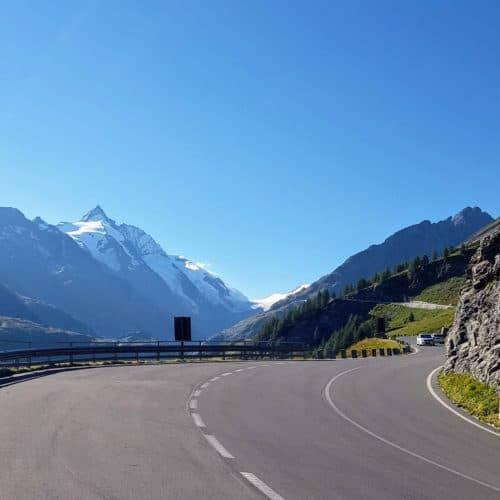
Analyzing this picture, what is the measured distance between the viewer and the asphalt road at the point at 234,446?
874cm

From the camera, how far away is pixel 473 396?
65.3 feet

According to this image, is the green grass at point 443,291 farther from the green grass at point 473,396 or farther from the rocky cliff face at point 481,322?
the green grass at point 473,396

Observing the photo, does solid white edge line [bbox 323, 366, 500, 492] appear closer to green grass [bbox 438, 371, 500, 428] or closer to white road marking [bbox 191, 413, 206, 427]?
white road marking [bbox 191, 413, 206, 427]

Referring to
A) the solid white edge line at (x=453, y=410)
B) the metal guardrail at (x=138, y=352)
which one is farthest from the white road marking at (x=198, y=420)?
the metal guardrail at (x=138, y=352)

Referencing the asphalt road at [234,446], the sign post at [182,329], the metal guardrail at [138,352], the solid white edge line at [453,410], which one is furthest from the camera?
the sign post at [182,329]

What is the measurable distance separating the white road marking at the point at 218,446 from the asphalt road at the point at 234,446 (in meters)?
0.03

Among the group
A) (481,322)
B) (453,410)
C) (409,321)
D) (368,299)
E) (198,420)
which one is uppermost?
(368,299)

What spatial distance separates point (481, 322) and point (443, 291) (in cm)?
13890

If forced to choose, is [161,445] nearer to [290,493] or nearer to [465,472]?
[290,493]

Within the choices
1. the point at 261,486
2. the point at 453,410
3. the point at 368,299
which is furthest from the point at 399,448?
the point at 368,299

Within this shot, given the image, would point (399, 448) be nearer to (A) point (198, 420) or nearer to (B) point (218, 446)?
(B) point (218, 446)

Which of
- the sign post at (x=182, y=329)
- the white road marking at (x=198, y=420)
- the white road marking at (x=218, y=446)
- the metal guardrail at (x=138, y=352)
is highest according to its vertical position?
the sign post at (x=182, y=329)

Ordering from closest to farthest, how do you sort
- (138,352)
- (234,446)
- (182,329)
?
(234,446)
(138,352)
(182,329)

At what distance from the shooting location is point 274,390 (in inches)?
872
